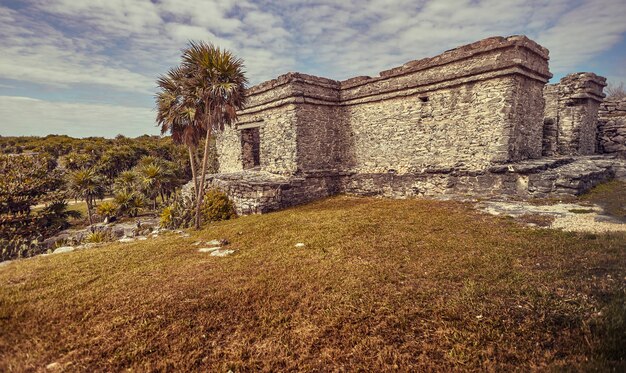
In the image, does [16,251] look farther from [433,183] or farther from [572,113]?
[572,113]

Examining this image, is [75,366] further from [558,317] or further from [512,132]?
[512,132]

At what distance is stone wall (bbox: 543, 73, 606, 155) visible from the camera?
12.6 m

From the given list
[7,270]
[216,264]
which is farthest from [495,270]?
[7,270]

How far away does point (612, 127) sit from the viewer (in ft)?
45.9

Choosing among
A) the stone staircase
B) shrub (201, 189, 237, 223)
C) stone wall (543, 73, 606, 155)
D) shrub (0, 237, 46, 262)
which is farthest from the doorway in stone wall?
stone wall (543, 73, 606, 155)

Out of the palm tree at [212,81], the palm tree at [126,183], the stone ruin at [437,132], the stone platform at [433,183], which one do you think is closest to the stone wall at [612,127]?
the stone ruin at [437,132]

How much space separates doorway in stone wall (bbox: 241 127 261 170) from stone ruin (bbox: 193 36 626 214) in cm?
8

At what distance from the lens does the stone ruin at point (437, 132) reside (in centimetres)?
987

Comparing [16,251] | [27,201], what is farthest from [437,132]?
[27,201]

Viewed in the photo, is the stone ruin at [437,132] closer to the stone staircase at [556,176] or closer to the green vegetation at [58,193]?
the stone staircase at [556,176]

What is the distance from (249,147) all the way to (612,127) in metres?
18.0

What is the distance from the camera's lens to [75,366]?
3195mm

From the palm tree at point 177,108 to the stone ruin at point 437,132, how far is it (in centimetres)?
306

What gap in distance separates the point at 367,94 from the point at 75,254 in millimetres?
11861
